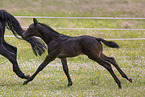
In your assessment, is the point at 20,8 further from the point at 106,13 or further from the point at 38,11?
the point at 106,13

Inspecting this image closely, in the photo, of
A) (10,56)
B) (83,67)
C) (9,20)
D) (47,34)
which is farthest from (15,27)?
(83,67)

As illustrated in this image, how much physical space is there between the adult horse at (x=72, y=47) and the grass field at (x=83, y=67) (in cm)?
50

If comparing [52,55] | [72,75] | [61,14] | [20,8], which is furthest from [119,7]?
[52,55]

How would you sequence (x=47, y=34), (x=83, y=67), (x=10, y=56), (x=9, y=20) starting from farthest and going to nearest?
(x=83, y=67), (x=9, y=20), (x=10, y=56), (x=47, y=34)

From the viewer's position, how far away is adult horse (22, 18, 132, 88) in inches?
256

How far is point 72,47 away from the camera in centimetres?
662

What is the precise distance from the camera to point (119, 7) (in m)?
22.6

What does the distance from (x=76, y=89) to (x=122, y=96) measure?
3.77ft

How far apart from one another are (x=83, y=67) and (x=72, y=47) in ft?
9.85

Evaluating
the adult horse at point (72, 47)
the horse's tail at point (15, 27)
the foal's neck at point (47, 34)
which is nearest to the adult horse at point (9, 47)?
the horse's tail at point (15, 27)

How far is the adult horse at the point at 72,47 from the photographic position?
650cm

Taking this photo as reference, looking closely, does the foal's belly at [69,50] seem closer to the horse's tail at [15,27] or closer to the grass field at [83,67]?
the grass field at [83,67]

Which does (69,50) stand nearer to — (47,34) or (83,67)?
(47,34)

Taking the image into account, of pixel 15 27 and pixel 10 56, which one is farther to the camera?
pixel 15 27
